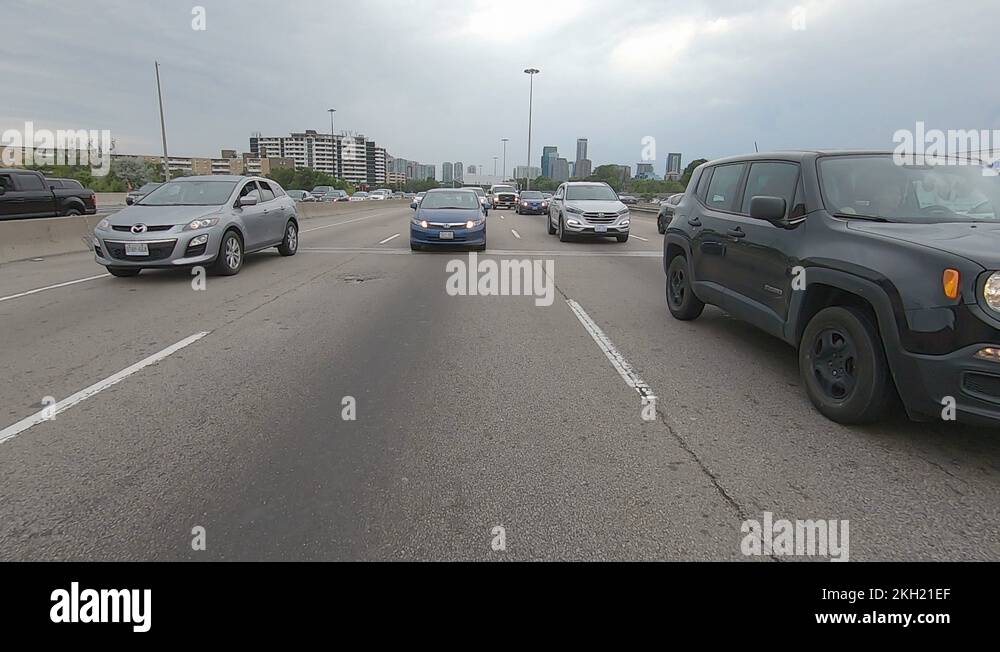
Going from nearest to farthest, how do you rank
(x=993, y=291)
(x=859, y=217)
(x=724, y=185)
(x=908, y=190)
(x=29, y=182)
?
1. (x=993, y=291)
2. (x=859, y=217)
3. (x=908, y=190)
4. (x=724, y=185)
5. (x=29, y=182)

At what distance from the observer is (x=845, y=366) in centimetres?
427

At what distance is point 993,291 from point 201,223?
10385mm

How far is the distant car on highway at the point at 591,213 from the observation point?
17.4m

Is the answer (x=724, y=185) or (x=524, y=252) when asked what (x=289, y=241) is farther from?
(x=724, y=185)

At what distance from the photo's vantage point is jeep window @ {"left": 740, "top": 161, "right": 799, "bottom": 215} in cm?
525

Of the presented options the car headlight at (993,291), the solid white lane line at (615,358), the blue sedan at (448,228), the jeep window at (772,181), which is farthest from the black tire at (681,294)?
the blue sedan at (448,228)

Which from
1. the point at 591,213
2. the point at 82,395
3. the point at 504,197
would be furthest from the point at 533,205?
the point at 82,395

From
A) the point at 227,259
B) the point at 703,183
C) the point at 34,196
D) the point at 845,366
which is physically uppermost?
the point at 34,196

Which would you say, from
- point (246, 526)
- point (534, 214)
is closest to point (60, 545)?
point (246, 526)

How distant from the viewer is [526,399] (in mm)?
4871

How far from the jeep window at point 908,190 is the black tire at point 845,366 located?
0.96 meters

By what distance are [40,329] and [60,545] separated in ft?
17.7
